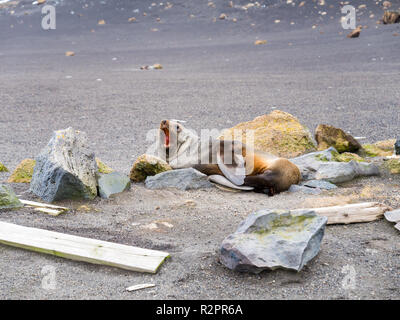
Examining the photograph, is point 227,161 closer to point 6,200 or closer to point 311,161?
point 311,161

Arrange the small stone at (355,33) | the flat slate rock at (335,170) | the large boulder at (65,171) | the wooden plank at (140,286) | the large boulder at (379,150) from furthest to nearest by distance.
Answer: the small stone at (355,33), the large boulder at (379,150), the flat slate rock at (335,170), the large boulder at (65,171), the wooden plank at (140,286)

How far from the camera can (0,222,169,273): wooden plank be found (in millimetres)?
3975

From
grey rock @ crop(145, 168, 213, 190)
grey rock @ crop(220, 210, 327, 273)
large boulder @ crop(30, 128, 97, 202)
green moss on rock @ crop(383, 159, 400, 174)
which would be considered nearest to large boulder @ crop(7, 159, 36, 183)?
large boulder @ crop(30, 128, 97, 202)

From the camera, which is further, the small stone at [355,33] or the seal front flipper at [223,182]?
the small stone at [355,33]

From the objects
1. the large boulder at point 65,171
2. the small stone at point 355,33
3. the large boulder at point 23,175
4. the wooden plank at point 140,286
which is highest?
the small stone at point 355,33

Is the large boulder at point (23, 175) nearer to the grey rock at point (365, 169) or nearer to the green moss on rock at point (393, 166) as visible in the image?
the grey rock at point (365, 169)

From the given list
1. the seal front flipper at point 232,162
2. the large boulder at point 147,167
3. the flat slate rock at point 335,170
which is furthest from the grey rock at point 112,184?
the flat slate rock at point 335,170

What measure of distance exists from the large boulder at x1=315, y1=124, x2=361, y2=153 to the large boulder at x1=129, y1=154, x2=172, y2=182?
2.51m

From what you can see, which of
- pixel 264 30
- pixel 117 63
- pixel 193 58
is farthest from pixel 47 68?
pixel 264 30

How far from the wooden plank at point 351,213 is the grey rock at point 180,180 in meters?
1.62

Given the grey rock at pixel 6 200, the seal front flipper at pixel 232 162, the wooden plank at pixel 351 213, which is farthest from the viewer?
the seal front flipper at pixel 232 162

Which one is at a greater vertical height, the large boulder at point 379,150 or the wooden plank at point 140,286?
the wooden plank at point 140,286

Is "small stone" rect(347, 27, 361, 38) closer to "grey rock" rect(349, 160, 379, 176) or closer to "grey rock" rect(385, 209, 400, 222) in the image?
"grey rock" rect(349, 160, 379, 176)

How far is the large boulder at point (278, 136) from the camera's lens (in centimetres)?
770
